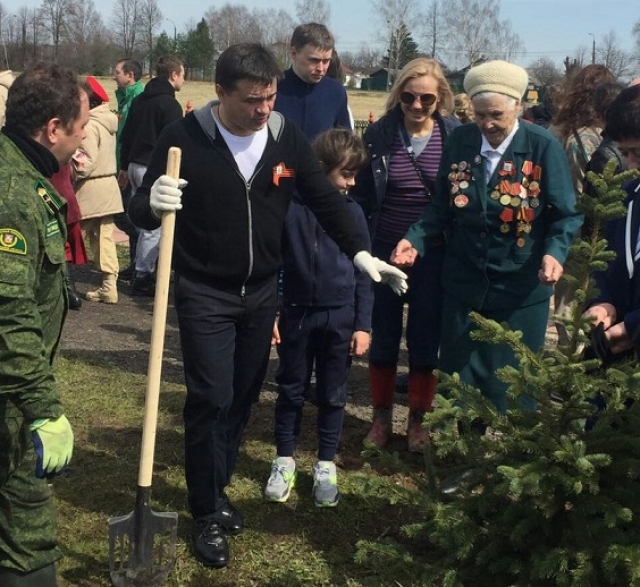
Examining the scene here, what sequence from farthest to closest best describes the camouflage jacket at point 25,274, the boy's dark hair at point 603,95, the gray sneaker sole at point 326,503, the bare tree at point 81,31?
1. the bare tree at point 81,31
2. the boy's dark hair at point 603,95
3. the gray sneaker sole at point 326,503
4. the camouflage jacket at point 25,274

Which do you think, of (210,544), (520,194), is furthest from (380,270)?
(210,544)

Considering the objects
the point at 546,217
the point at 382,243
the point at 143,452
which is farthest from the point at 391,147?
the point at 143,452

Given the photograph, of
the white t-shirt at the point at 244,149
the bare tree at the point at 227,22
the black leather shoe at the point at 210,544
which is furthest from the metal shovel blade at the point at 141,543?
the bare tree at the point at 227,22

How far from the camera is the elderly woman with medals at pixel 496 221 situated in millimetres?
3715

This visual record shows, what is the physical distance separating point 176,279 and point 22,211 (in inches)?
41.8

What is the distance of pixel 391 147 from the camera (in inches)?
169

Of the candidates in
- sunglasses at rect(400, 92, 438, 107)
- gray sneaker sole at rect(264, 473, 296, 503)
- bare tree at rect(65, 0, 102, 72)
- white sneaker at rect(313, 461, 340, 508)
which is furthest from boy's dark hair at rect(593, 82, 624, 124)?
bare tree at rect(65, 0, 102, 72)

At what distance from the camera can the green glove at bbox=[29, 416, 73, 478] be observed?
242 cm

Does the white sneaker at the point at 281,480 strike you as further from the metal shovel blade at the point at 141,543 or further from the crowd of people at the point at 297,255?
the metal shovel blade at the point at 141,543

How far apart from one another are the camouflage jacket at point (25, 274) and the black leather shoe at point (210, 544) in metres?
1.23

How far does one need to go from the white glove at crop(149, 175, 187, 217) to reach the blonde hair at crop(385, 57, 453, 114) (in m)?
1.63

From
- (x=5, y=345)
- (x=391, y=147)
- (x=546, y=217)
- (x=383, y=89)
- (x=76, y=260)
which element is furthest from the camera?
(x=383, y=89)

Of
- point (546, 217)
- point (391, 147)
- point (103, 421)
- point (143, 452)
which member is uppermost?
point (391, 147)

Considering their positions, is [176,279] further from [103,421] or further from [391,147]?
[103,421]
